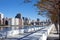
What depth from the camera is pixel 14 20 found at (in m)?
143

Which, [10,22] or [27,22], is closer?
[10,22]

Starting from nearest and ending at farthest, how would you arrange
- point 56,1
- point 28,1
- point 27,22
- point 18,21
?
point 28,1 < point 56,1 < point 18,21 < point 27,22

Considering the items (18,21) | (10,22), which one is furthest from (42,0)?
(18,21)

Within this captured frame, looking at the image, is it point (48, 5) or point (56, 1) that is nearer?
point (56, 1)

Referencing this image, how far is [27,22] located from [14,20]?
3354 cm

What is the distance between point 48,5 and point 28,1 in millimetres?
3739

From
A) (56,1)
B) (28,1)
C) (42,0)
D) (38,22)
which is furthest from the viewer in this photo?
(38,22)

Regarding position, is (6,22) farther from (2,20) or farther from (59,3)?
(59,3)

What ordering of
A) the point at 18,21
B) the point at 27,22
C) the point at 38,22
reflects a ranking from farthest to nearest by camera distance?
the point at 38,22 → the point at 27,22 → the point at 18,21

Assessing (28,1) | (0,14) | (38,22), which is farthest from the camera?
(38,22)

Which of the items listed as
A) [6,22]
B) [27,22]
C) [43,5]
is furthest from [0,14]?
[43,5]

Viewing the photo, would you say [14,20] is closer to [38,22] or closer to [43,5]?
[38,22]

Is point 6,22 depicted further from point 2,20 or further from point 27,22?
point 27,22

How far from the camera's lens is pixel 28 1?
10.1 m
